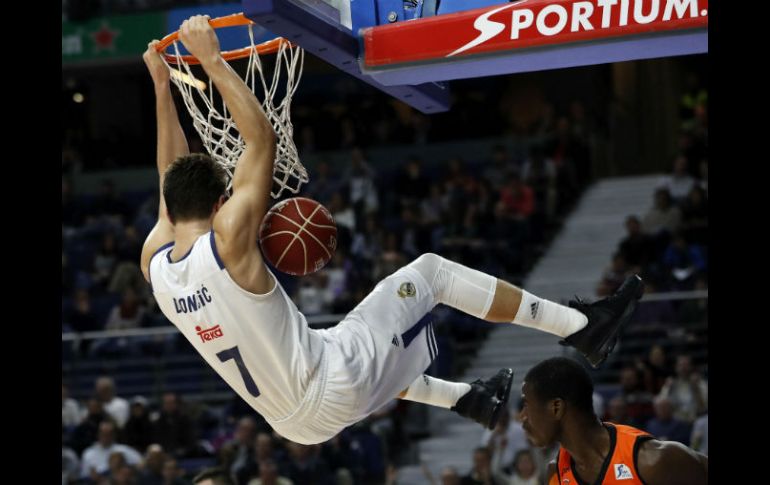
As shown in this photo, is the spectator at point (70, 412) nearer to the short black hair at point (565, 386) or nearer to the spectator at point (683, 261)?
the spectator at point (683, 261)

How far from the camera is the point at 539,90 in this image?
1711cm

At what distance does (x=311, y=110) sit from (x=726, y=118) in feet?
47.5

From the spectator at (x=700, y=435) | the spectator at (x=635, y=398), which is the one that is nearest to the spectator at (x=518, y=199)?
the spectator at (x=635, y=398)

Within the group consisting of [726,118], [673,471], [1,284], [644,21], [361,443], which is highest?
[644,21]

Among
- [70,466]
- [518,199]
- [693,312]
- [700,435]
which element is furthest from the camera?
[518,199]

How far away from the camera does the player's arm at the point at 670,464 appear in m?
4.22

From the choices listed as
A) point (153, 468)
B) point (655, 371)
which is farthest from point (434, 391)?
point (153, 468)

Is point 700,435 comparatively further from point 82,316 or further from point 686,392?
point 82,316

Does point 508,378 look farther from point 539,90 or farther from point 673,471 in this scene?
point 539,90

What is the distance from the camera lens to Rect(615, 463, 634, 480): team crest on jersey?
4.43 metres

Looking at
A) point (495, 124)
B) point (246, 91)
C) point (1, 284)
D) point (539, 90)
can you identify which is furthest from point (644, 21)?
point (539, 90)

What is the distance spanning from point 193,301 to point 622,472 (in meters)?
1.73

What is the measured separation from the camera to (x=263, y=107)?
517 centimetres

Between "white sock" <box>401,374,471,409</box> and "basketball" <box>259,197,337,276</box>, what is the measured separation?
3.29 ft
